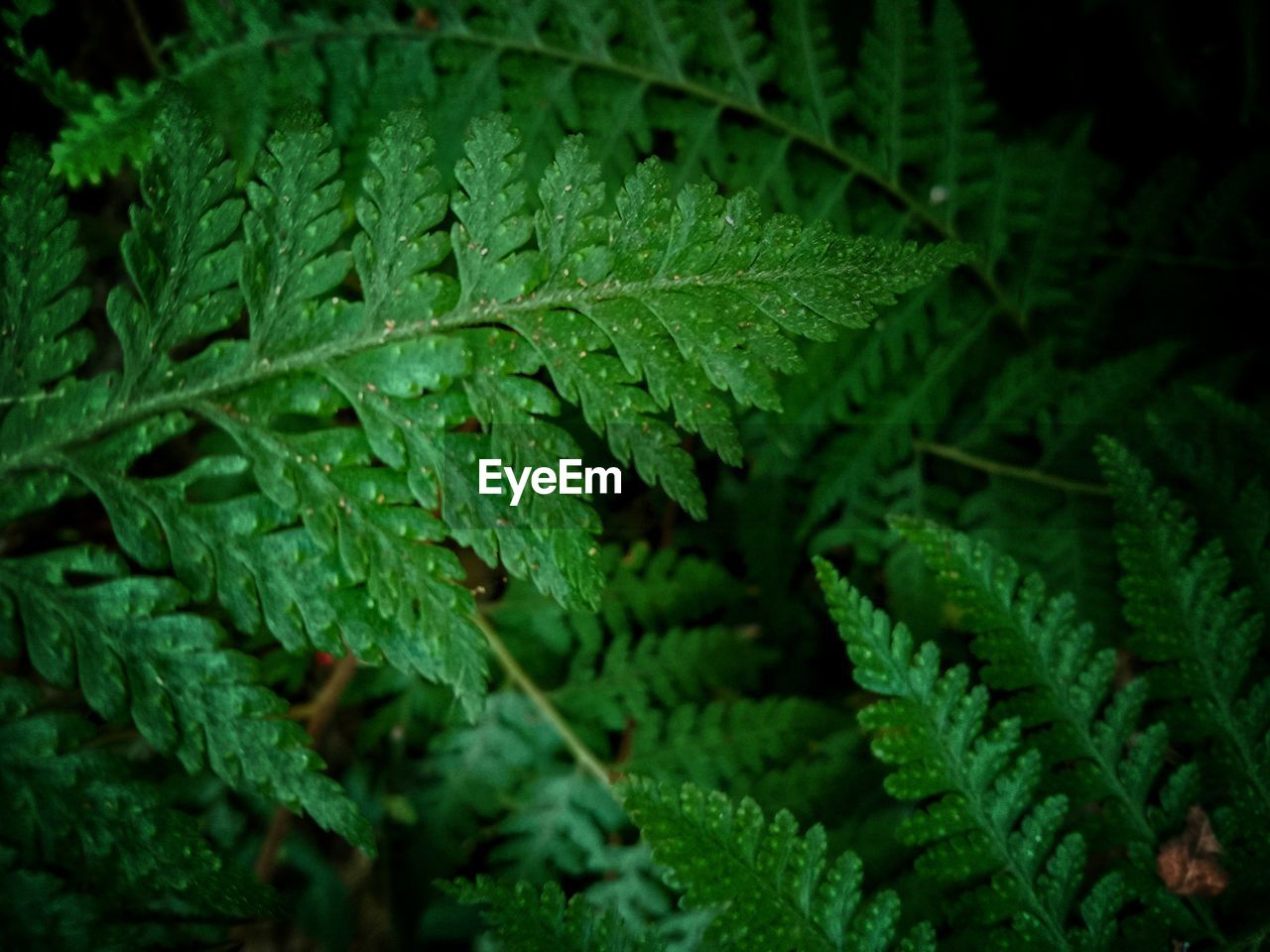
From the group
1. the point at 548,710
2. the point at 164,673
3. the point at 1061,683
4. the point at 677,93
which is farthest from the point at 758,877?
the point at 677,93

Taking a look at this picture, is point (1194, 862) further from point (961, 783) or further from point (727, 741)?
point (727, 741)

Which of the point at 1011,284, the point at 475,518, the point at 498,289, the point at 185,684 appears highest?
the point at 1011,284

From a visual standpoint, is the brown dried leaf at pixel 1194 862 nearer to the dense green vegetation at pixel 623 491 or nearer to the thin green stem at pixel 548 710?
the dense green vegetation at pixel 623 491

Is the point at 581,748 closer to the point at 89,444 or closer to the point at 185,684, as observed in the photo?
the point at 185,684

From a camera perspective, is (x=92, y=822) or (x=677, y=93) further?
(x=677, y=93)

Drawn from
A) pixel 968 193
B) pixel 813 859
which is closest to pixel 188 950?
pixel 813 859

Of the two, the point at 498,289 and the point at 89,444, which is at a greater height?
the point at 498,289

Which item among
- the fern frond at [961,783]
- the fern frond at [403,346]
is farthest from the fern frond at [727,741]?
the fern frond at [403,346]

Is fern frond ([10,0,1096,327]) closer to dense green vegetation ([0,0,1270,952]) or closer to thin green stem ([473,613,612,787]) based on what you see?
dense green vegetation ([0,0,1270,952])
